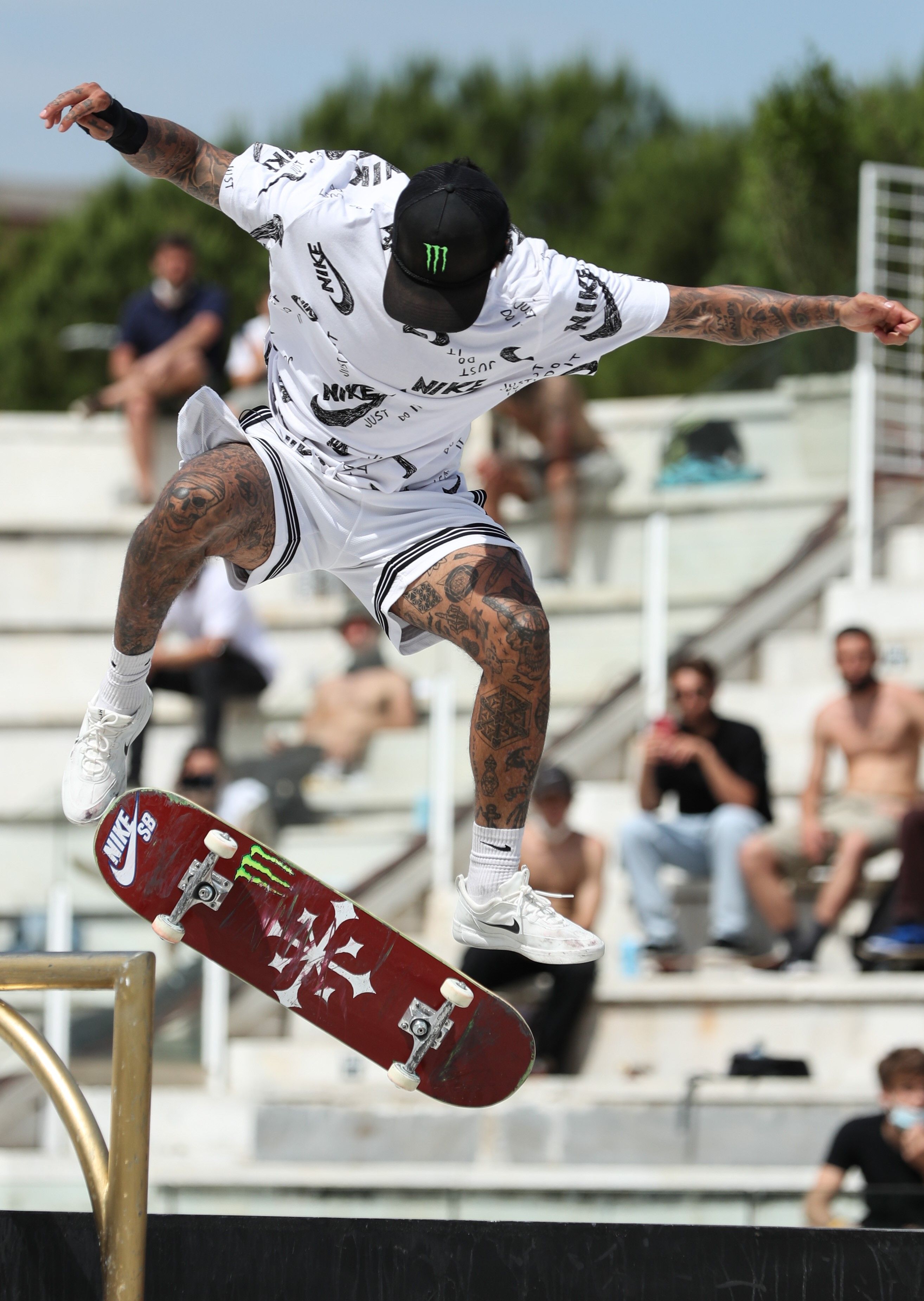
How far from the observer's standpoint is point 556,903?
7.54m

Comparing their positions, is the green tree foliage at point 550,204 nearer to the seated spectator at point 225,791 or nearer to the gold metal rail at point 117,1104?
the seated spectator at point 225,791

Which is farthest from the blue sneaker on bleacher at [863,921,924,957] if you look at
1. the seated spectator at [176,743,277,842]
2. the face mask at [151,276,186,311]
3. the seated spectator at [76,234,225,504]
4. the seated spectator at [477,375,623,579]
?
the face mask at [151,276,186,311]

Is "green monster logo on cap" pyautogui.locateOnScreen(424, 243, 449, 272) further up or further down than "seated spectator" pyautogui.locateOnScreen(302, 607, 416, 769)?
further up

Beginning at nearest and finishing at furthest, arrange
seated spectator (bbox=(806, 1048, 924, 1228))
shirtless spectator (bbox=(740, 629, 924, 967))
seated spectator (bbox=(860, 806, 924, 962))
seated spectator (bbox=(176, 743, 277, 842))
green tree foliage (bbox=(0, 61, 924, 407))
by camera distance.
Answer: seated spectator (bbox=(806, 1048, 924, 1228)) → seated spectator (bbox=(860, 806, 924, 962)) → shirtless spectator (bbox=(740, 629, 924, 967)) → seated spectator (bbox=(176, 743, 277, 842)) → green tree foliage (bbox=(0, 61, 924, 407))

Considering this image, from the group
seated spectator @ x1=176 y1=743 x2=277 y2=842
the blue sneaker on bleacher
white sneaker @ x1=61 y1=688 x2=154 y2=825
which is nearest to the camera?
white sneaker @ x1=61 y1=688 x2=154 y2=825

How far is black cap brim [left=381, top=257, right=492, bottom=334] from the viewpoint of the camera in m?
3.69

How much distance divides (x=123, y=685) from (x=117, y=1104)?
1.36 meters

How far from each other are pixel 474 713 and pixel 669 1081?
374cm

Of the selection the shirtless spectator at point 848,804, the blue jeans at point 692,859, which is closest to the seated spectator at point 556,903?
the blue jeans at point 692,859

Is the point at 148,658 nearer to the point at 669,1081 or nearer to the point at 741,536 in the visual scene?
the point at 669,1081

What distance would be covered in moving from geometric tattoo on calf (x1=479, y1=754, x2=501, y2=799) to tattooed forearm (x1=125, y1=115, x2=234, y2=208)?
146 centimetres

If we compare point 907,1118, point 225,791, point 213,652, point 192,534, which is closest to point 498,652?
point 192,534

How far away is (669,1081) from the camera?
23.9 ft

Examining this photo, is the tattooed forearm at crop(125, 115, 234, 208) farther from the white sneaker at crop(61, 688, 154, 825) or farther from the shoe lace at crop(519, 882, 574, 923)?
the shoe lace at crop(519, 882, 574, 923)
